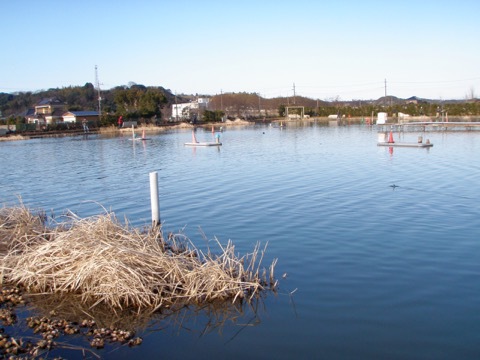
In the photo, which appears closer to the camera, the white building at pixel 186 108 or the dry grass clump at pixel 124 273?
the dry grass clump at pixel 124 273

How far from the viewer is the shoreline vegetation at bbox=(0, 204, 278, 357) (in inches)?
235

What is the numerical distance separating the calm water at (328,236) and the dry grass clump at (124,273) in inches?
21.8

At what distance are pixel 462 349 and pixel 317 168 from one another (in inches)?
596

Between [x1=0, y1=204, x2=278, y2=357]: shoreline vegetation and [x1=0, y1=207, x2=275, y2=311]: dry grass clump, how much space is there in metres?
0.01

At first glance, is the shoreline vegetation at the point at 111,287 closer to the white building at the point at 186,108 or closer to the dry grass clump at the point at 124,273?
the dry grass clump at the point at 124,273

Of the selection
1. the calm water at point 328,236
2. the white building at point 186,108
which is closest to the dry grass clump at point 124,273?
the calm water at point 328,236

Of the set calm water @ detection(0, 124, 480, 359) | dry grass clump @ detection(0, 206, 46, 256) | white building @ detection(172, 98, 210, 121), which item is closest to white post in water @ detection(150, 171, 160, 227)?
calm water @ detection(0, 124, 480, 359)

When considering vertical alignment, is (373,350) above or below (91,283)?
below

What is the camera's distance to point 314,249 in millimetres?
8828

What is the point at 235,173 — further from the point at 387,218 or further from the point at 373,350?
the point at 373,350

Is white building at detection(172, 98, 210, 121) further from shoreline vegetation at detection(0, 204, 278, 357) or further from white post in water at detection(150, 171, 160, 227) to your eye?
shoreline vegetation at detection(0, 204, 278, 357)

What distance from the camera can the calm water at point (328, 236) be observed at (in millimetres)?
5578

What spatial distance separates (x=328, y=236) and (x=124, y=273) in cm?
454

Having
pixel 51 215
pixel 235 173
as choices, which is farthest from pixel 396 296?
pixel 235 173
